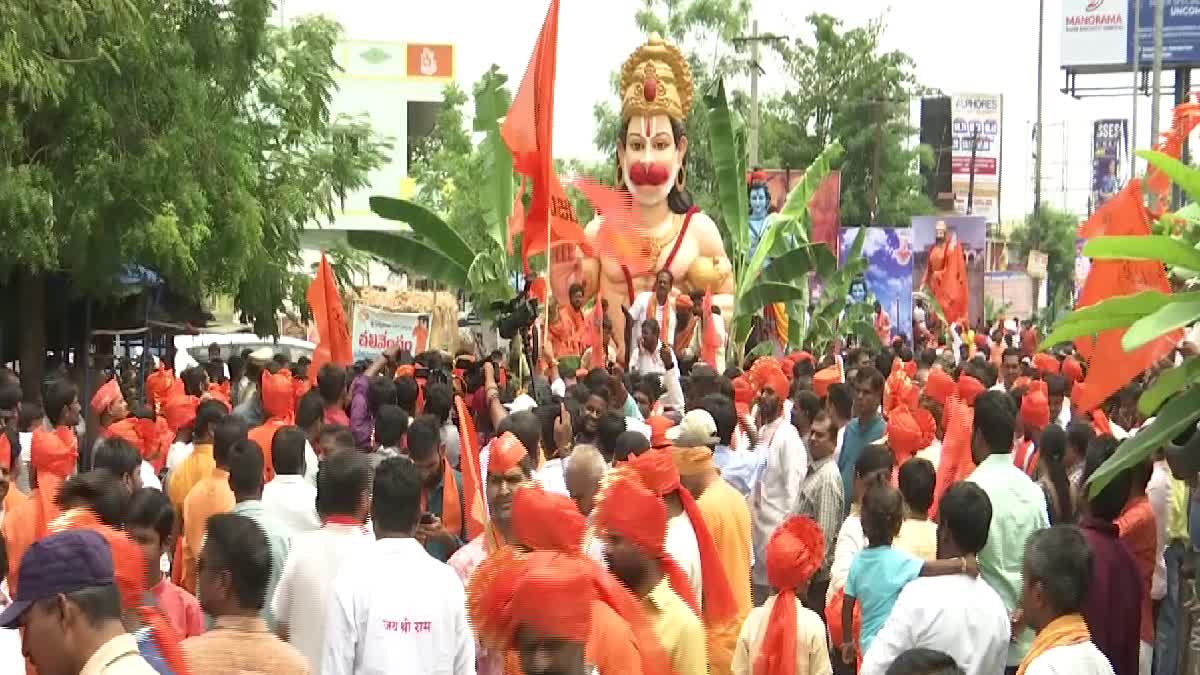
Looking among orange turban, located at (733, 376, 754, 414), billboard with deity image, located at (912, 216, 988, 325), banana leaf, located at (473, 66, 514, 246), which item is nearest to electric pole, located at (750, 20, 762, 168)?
billboard with deity image, located at (912, 216, 988, 325)

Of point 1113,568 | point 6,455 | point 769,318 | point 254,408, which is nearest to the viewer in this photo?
point 1113,568

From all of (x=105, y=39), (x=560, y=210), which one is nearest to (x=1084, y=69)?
(x=560, y=210)

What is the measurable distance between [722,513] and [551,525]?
245 centimetres

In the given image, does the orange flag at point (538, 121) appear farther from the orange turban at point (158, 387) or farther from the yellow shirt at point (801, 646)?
the yellow shirt at point (801, 646)

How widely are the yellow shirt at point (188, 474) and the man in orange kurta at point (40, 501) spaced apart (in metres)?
0.59

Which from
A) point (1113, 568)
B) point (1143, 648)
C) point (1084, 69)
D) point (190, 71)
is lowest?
point (1143, 648)

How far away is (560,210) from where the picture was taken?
57.7ft

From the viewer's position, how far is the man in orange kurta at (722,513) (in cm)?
693

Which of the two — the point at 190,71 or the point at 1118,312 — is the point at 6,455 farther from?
the point at 190,71

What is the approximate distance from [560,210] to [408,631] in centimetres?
1244

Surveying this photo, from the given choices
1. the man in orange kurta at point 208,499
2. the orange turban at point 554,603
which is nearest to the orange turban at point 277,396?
the man in orange kurta at point 208,499

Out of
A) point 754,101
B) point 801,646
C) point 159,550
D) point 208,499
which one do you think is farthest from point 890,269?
point 159,550

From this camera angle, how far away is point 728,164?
22016 mm

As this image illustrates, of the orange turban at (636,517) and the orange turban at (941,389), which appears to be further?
the orange turban at (941,389)
